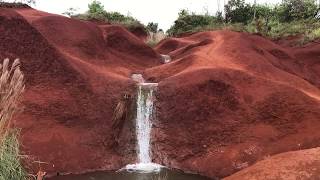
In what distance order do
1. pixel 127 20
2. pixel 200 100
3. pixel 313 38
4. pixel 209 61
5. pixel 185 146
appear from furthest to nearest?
pixel 127 20
pixel 313 38
pixel 209 61
pixel 200 100
pixel 185 146

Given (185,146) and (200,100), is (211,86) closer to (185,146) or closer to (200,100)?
(200,100)

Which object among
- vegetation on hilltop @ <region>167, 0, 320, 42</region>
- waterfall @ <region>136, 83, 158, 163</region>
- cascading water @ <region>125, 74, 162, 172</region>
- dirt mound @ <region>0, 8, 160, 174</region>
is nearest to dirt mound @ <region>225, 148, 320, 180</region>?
cascading water @ <region>125, 74, 162, 172</region>

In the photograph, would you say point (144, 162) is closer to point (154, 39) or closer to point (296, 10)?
point (154, 39)

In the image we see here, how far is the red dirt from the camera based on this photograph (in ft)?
42.8

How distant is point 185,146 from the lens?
45.0 ft

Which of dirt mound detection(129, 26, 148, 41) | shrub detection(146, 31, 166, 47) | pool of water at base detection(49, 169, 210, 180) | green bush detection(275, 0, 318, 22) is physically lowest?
pool of water at base detection(49, 169, 210, 180)

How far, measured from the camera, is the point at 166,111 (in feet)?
47.5

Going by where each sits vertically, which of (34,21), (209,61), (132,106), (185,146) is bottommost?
(185,146)

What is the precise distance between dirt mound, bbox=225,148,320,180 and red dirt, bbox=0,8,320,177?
2978 millimetres

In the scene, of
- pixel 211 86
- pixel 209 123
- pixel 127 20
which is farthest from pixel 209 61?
pixel 127 20

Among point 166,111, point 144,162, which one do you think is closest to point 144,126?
point 166,111

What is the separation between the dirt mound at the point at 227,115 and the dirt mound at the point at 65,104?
1158 millimetres

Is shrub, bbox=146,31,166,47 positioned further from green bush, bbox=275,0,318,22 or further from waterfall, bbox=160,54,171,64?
green bush, bbox=275,0,318,22

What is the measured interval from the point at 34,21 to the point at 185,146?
→ 22.7 ft
